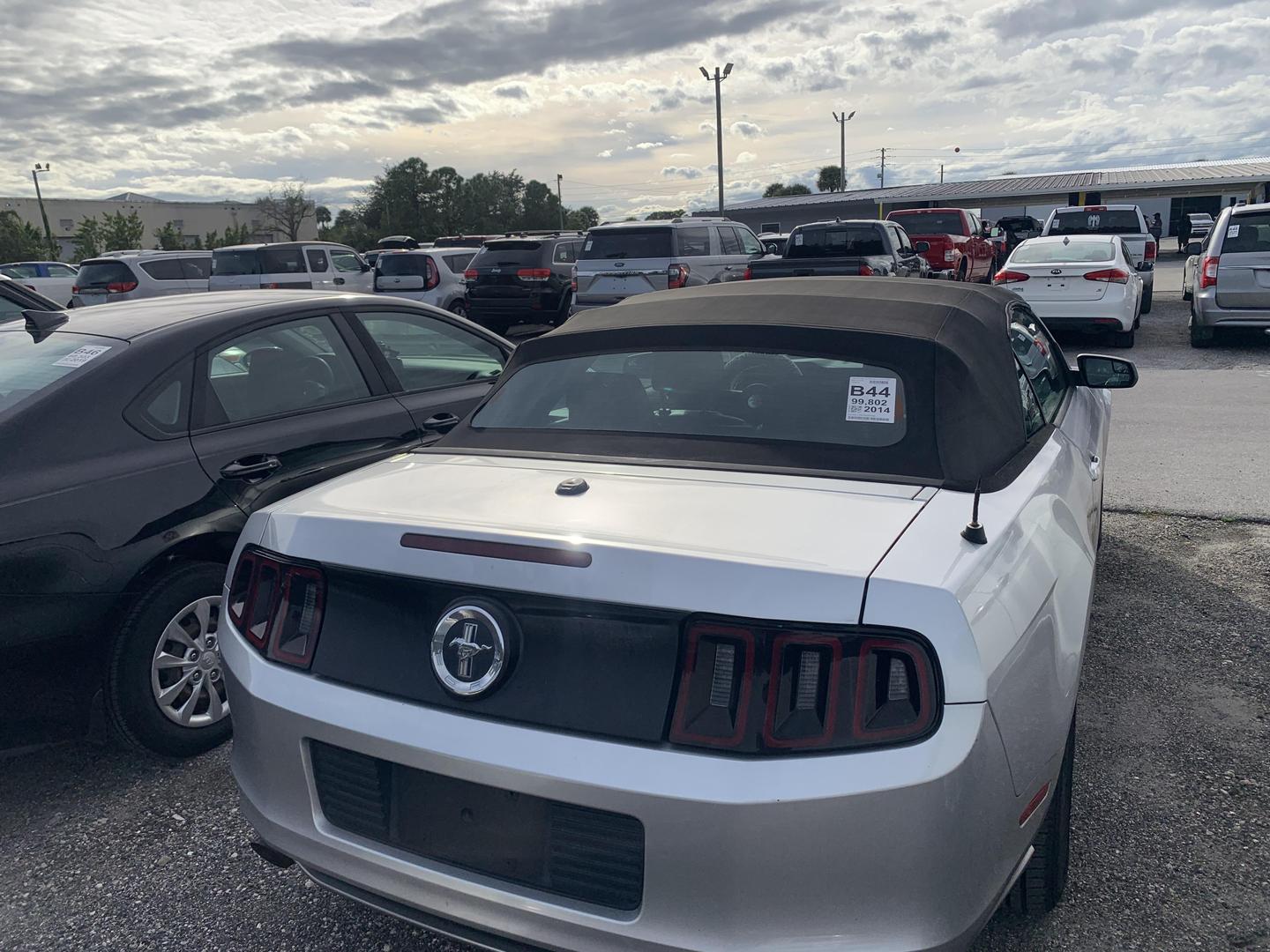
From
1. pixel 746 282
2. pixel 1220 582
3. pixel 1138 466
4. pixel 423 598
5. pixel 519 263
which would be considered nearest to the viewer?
pixel 423 598

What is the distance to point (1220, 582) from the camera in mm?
4836

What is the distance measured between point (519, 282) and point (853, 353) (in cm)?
1461

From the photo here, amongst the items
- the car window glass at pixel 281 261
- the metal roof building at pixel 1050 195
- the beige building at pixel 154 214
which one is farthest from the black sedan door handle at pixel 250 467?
the beige building at pixel 154 214

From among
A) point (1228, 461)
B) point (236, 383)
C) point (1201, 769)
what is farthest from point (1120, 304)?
point (236, 383)

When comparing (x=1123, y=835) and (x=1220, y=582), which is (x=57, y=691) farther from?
(x=1220, y=582)

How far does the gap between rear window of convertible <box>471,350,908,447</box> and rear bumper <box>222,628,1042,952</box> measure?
1.02 metres

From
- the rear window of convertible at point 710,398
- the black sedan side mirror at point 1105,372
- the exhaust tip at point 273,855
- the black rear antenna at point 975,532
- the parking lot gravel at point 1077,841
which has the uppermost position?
the rear window of convertible at point 710,398

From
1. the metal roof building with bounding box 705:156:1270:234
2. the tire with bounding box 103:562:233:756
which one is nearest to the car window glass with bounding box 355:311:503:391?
the tire with bounding box 103:562:233:756

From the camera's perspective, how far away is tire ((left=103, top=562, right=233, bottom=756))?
11.2 feet

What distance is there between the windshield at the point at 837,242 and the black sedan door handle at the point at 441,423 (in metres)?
11.9

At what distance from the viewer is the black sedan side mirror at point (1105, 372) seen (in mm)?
3959

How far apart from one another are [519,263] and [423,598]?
15.4 meters

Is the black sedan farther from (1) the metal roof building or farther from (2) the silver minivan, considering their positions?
(1) the metal roof building

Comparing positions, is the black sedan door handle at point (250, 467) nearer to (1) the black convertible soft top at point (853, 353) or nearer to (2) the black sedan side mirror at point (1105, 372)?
(1) the black convertible soft top at point (853, 353)
